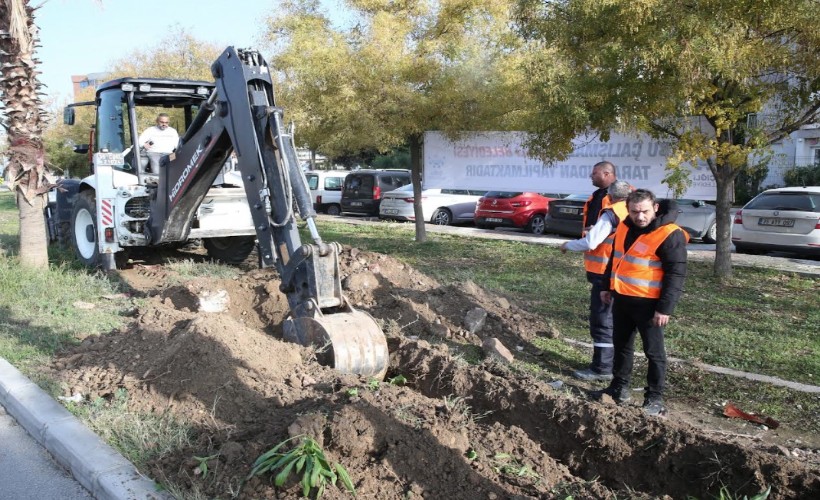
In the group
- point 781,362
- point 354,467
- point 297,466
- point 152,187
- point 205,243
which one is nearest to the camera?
point 297,466

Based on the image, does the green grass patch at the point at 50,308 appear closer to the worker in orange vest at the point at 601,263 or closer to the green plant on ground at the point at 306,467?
the green plant on ground at the point at 306,467

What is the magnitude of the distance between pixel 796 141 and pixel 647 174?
22.5m

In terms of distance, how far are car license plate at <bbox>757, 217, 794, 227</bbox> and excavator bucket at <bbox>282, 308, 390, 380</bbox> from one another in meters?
10.2

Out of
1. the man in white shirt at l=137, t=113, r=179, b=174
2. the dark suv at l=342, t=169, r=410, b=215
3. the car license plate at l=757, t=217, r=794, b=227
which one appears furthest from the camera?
the dark suv at l=342, t=169, r=410, b=215

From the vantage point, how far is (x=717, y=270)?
10477 millimetres

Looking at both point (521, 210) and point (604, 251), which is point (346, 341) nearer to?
point (604, 251)

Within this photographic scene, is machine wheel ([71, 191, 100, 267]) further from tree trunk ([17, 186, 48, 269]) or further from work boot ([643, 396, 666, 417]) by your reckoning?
work boot ([643, 396, 666, 417])

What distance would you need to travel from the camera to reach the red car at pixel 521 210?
18422 mm

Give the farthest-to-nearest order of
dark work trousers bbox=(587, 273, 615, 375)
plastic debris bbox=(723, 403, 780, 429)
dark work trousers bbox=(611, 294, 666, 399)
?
dark work trousers bbox=(587, 273, 615, 375)
dark work trousers bbox=(611, 294, 666, 399)
plastic debris bbox=(723, 403, 780, 429)

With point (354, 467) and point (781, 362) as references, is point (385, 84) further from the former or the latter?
point (354, 467)

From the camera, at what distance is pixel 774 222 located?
13.0 meters

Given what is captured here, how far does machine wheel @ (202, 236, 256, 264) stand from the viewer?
11320 millimetres

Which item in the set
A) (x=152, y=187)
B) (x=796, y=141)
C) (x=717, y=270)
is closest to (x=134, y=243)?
(x=152, y=187)

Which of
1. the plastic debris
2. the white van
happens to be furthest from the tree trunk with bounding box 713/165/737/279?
the white van
